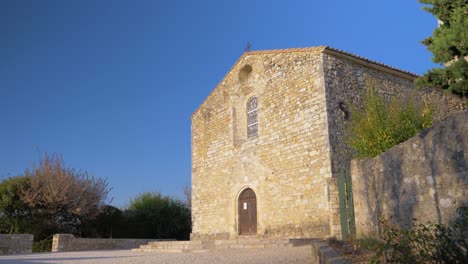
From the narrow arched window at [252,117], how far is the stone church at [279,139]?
0.04 meters

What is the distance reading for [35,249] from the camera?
15641 millimetres

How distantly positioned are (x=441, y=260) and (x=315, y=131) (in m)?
9.47

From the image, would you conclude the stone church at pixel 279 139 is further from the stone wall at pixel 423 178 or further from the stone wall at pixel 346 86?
the stone wall at pixel 423 178

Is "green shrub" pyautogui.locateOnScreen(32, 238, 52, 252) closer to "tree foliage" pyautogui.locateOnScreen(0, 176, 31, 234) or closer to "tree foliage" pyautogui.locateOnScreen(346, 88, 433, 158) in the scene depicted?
"tree foliage" pyautogui.locateOnScreen(0, 176, 31, 234)

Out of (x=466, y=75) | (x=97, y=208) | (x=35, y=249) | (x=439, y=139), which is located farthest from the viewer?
(x=97, y=208)

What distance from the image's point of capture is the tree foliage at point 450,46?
324 inches

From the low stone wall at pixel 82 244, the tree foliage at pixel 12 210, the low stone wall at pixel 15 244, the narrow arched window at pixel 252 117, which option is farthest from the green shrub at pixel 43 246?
the narrow arched window at pixel 252 117

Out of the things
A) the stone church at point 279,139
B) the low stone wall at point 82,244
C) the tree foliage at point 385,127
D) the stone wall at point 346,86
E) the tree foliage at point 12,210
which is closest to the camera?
the tree foliage at point 385,127

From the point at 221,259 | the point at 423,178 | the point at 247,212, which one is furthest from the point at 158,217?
the point at 423,178

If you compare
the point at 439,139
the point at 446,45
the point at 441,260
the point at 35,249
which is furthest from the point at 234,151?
the point at 441,260

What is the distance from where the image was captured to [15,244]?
14.1 meters

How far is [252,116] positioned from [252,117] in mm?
38

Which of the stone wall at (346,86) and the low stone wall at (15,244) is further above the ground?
the stone wall at (346,86)

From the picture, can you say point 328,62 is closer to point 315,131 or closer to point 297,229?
point 315,131
